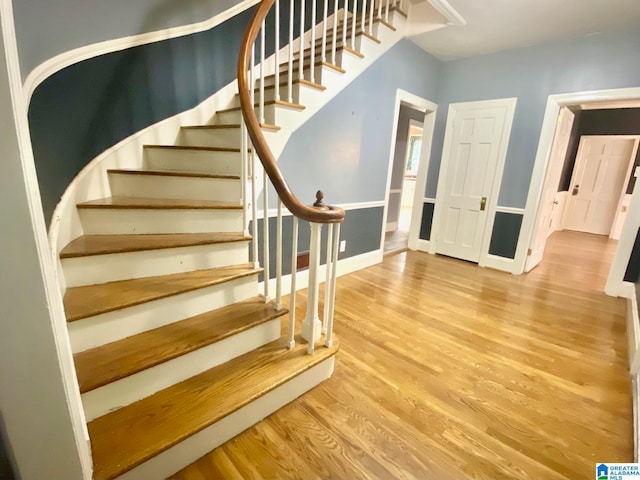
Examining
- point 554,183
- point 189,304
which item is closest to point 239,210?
point 189,304

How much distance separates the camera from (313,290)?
60.4 inches

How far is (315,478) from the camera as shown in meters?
1.15

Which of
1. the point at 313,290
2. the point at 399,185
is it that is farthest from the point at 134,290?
the point at 399,185

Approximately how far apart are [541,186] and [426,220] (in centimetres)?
141

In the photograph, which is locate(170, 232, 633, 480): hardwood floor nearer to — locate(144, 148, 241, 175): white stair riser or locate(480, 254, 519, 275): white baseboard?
locate(480, 254, 519, 275): white baseboard

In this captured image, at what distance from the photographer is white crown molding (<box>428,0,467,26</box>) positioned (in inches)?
98.3

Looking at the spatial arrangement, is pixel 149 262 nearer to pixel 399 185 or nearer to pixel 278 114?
pixel 278 114

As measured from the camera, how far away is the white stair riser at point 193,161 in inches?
79.6

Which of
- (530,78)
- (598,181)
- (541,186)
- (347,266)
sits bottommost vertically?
(347,266)

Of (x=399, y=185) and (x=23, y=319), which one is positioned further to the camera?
(x=399, y=185)

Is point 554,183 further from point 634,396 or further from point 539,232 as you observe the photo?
point 634,396

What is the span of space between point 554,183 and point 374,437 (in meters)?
3.97

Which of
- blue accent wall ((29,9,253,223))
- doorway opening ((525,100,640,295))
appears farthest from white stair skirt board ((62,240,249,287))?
doorway opening ((525,100,640,295))

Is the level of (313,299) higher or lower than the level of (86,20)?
lower
